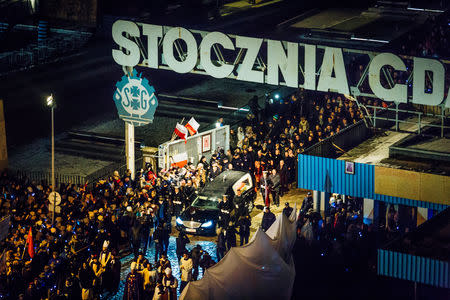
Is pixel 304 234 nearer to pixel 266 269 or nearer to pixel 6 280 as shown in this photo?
pixel 266 269

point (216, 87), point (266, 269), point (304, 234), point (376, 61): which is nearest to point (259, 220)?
point (304, 234)

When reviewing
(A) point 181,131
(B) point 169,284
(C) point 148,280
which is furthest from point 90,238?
(A) point 181,131

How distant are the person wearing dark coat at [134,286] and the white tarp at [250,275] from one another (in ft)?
9.79

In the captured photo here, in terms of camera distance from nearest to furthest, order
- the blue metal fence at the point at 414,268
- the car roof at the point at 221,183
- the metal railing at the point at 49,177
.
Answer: the blue metal fence at the point at 414,268
the car roof at the point at 221,183
the metal railing at the point at 49,177

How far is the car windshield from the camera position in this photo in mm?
29344

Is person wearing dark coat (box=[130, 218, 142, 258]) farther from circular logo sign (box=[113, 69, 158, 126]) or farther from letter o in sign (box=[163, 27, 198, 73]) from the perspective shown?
letter o in sign (box=[163, 27, 198, 73])

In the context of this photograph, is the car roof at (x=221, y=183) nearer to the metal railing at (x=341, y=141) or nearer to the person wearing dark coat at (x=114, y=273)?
the metal railing at (x=341, y=141)

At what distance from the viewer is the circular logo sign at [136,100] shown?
31.6m

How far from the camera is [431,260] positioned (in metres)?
20.4

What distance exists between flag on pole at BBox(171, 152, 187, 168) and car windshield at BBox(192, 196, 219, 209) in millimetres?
3660

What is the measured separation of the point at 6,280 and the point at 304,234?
9286 mm

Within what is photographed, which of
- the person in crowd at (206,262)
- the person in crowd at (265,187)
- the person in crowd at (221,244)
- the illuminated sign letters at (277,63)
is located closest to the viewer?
the person in crowd at (206,262)

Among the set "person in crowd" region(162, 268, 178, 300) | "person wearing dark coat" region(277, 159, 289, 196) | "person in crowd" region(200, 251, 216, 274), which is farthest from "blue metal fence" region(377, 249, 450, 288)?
"person wearing dark coat" region(277, 159, 289, 196)

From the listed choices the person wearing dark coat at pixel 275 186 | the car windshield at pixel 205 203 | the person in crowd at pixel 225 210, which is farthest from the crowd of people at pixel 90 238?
the person wearing dark coat at pixel 275 186
